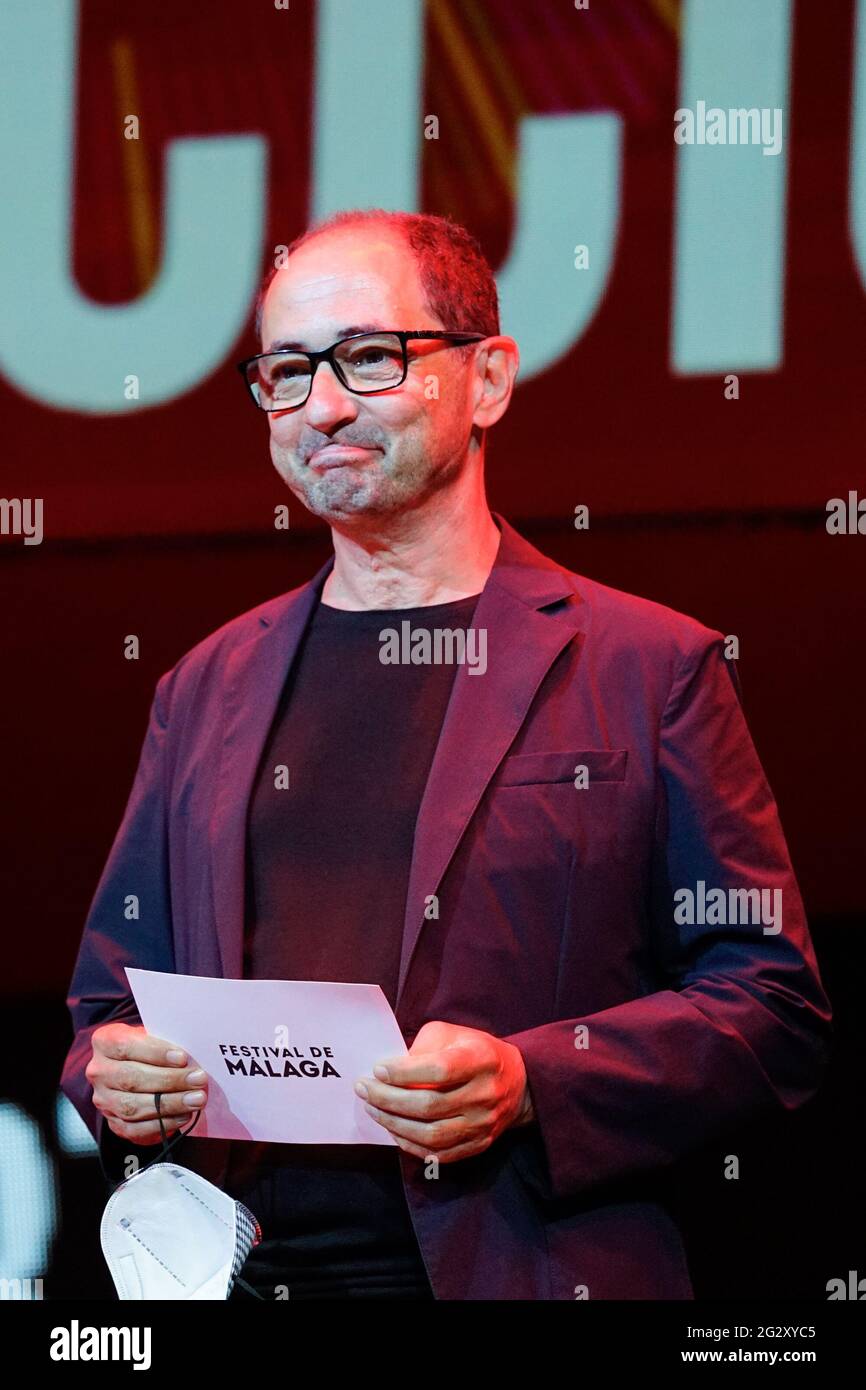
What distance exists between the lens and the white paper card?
1.67 m

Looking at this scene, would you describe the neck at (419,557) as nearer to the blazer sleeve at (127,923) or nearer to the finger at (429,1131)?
the blazer sleeve at (127,923)

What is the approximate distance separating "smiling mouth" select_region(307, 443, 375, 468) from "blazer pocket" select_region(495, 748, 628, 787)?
424 mm

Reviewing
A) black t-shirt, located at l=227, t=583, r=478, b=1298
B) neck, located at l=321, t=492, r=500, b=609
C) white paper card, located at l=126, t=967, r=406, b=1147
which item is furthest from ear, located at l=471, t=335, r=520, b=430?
white paper card, located at l=126, t=967, r=406, b=1147

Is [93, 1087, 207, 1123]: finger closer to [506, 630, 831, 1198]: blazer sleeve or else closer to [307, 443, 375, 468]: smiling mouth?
[506, 630, 831, 1198]: blazer sleeve

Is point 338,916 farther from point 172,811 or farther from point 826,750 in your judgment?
point 826,750

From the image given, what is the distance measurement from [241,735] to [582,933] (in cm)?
50

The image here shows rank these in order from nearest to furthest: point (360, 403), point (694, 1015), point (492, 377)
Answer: point (694, 1015)
point (360, 403)
point (492, 377)

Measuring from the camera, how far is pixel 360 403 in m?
2.01

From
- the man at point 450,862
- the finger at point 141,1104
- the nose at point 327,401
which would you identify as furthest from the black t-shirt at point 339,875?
the nose at point 327,401

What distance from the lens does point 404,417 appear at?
2025 mm

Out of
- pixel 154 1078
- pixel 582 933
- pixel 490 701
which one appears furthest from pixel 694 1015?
pixel 154 1078

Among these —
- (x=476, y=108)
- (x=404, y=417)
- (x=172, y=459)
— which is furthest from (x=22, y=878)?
(x=476, y=108)

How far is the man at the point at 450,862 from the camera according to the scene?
1783 millimetres

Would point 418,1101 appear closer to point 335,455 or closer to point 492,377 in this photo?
point 335,455
